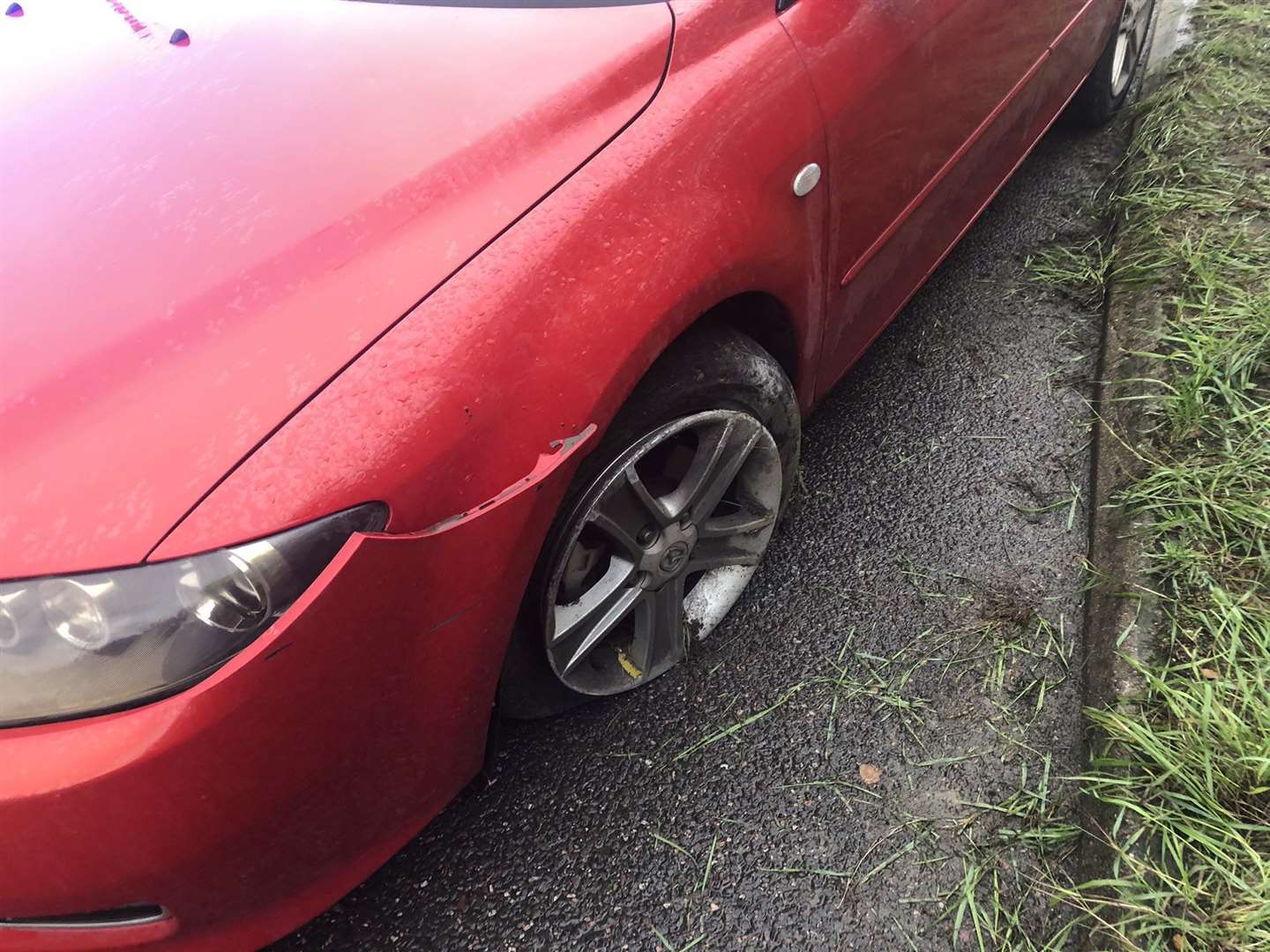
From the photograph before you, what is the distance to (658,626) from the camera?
1.71 metres

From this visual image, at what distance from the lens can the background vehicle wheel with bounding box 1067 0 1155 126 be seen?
302cm

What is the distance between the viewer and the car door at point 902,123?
1587 millimetres

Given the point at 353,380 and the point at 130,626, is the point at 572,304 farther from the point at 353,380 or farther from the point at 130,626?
the point at 130,626

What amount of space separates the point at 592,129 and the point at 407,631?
30.4 inches

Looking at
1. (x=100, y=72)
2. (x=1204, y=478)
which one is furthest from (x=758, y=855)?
(x=100, y=72)

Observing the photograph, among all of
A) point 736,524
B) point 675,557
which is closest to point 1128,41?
point 736,524

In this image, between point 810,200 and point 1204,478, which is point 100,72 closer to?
point 810,200

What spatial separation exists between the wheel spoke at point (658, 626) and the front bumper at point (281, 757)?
44 centimetres

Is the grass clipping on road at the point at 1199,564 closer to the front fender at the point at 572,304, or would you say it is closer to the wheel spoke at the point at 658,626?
the wheel spoke at the point at 658,626

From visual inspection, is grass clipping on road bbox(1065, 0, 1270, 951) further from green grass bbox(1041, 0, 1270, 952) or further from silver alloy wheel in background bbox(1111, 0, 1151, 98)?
silver alloy wheel in background bbox(1111, 0, 1151, 98)

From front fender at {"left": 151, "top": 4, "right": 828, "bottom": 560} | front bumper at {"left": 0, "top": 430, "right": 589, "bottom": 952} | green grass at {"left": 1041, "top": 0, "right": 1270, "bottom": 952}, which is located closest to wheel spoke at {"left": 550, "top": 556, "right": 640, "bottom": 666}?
front bumper at {"left": 0, "top": 430, "right": 589, "bottom": 952}

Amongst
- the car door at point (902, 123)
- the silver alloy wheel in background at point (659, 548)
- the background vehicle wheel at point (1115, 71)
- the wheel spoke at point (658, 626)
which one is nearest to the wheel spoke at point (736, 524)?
the silver alloy wheel in background at point (659, 548)

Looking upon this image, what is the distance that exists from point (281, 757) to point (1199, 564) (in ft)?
5.57

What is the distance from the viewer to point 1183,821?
1.40 metres
